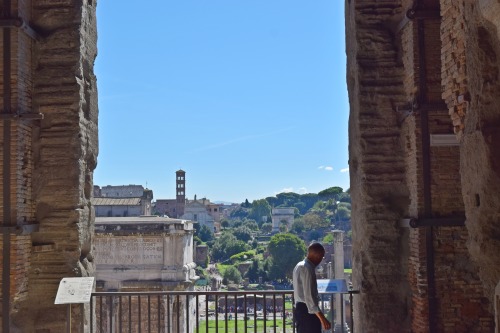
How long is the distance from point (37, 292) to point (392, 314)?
4.41 m

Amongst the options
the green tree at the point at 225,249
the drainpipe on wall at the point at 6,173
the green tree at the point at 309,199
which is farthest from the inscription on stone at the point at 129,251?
the green tree at the point at 309,199

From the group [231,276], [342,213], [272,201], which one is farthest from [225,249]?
[272,201]

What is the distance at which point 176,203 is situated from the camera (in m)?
104

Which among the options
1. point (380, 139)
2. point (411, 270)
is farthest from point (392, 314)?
point (380, 139)

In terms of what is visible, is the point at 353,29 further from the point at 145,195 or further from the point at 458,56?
the point at 145,195

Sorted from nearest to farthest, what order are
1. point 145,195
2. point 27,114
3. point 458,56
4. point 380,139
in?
point 458,56
point 27,114
point 380,139
point 145,195

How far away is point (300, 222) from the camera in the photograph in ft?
369

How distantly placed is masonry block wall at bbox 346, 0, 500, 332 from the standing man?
164 cm

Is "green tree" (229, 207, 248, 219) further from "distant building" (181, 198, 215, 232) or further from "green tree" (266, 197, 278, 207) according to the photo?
"distant building" (181, 198, 215, 232)

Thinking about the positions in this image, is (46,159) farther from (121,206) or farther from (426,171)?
(121,206)

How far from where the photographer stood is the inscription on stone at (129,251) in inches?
744

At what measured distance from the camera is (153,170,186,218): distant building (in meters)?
98.1

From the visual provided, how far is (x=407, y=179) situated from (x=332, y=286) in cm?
166

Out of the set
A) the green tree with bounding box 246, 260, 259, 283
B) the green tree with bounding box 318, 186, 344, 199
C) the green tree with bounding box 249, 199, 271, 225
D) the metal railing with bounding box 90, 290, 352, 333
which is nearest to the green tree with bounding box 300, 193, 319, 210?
the green tree with bounding box 249, 199, 271, 225
